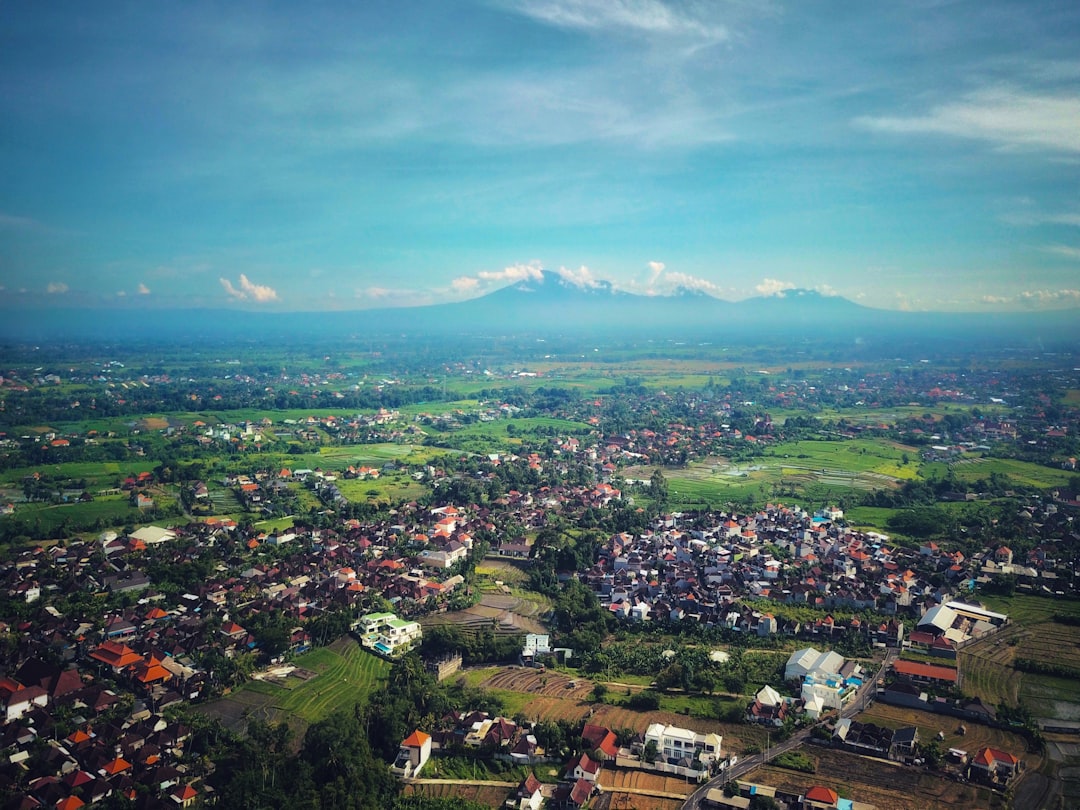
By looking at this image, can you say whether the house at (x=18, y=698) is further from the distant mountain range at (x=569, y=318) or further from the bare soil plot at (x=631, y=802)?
the distant mountain range at (x=569, y=318)

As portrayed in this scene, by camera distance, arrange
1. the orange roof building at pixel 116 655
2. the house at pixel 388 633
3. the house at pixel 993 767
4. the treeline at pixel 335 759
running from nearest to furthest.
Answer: the treeline at pixel 335 759 < the house at pixel 993 767 < the orange roof building at pixel 116 655 < the house at pixel 388 633

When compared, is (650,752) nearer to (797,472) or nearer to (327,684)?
(327,684)

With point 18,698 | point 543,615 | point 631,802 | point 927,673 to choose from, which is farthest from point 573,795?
point 18,698

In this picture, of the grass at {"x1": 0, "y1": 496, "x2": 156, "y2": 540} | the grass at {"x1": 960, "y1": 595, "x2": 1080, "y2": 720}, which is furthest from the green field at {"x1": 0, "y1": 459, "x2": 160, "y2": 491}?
the grass at {"x1": 960, "y1": 595, "x2": 1080, "y2": 720}

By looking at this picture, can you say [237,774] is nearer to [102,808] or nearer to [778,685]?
[102,808]

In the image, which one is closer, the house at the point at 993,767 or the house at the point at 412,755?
the house at the point at 993,767

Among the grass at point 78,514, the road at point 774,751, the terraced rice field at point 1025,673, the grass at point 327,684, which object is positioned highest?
the grass at point 78,514

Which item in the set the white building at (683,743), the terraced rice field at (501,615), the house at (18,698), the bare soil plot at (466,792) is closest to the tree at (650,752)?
the white building at (683,743)
